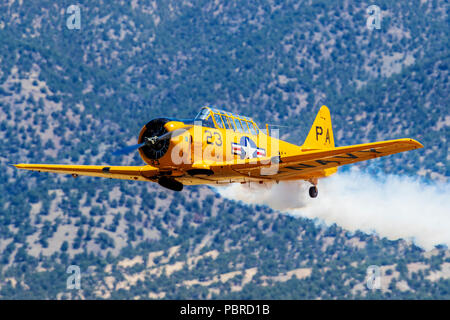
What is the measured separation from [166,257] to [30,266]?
1874 cm

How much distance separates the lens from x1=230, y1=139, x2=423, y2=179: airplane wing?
32469mm

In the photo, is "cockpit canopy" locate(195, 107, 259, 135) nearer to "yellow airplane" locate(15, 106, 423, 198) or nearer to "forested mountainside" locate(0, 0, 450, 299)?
"yellow airplane" locate(15, 106, 423, 198)

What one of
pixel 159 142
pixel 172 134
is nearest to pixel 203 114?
pixel 172 134

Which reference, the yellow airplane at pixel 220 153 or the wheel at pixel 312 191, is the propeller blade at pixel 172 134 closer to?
the yellow airplane at pixel 220 153

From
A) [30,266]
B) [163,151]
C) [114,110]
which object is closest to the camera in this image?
[163,151]

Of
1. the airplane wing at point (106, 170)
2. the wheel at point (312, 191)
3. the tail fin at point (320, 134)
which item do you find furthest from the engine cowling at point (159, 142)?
the tail fin at point (320, 134)

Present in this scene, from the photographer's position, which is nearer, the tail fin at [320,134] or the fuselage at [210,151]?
the fuselage at [210,151]

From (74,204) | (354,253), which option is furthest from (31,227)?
(354,253)

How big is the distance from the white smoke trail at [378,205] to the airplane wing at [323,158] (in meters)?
6.47

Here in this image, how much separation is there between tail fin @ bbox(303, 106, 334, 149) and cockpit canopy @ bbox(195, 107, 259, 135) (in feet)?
20.2

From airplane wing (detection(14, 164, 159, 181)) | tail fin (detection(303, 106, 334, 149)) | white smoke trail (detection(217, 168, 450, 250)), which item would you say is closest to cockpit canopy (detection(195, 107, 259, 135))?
airplane wing (detection(14, 164, 159, 181))

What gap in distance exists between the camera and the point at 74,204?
138375mm

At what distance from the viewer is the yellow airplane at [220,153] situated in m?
33.6

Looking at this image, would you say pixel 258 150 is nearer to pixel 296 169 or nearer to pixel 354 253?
pixel 296 169
